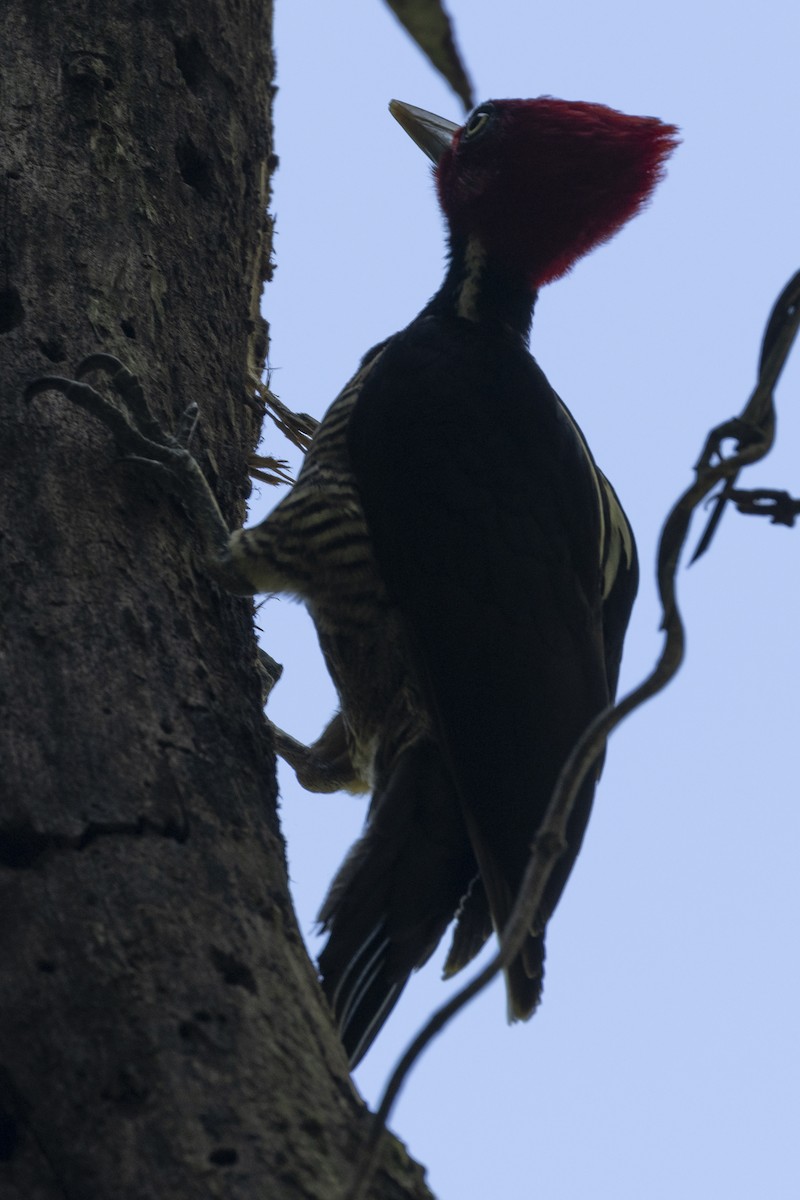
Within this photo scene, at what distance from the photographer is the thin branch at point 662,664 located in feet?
4.51

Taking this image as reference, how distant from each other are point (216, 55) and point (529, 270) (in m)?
0.98

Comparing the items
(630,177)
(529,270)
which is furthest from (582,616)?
(630,177)

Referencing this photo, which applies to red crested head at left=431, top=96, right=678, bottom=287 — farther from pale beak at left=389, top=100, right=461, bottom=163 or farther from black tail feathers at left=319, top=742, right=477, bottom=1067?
black tail feathers at left=319, top=742, right=477, bottom=1067

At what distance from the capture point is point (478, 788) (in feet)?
8.64

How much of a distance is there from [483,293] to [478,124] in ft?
1.97

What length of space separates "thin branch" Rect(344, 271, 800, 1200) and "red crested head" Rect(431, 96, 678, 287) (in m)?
1.96

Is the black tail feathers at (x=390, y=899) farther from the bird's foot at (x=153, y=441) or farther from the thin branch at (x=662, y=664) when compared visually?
the thin branch at (x=662, y=664)

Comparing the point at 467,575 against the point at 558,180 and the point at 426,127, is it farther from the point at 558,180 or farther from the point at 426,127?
the point at 426,127

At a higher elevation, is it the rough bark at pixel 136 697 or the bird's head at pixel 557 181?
the bird's head at pixel 557 181

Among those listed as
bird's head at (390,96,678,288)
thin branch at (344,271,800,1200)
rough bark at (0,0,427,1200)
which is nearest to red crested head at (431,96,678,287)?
bird's head at (390,96,678,288)

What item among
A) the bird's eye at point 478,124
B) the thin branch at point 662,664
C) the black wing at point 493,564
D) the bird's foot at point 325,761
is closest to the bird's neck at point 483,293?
the black wing at point 493,564

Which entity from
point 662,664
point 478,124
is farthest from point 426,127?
point 662,664

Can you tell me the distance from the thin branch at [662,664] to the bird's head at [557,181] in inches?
77.1

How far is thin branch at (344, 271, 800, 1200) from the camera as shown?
1374 millimetres
